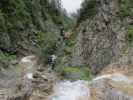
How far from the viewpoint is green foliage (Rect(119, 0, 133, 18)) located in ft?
74.7

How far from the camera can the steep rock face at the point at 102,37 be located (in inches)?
839

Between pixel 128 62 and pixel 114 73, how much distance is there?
1.34m

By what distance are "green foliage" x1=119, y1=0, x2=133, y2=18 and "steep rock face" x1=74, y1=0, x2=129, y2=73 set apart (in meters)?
0.34

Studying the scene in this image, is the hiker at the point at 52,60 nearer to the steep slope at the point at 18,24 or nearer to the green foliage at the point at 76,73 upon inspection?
the steep slope at the point at 18,24

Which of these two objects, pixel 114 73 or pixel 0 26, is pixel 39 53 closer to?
pixel 0 26

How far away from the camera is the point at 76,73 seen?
67.1 ft

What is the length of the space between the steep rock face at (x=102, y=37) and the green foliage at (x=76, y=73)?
30.0 inches

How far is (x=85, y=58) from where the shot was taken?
75.3ft

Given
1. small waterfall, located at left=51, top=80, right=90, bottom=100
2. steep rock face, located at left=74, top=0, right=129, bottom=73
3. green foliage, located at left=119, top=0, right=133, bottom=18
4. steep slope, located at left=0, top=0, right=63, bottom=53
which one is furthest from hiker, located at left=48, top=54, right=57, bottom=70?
small waterfall, located at left=51, top=80, right=90, bottom=100

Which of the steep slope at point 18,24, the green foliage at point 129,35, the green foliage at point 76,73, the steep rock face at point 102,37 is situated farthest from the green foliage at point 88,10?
the steep slope at point 18,24

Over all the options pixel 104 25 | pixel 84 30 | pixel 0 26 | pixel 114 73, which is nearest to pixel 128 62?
pixel 114 73

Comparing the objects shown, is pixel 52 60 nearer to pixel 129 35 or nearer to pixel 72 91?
pixel 129 35

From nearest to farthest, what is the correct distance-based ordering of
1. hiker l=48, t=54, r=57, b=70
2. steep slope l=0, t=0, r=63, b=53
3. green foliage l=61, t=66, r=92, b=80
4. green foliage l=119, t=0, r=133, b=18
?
green foliage l=61, t=66, r=92, b=80, green foliage l=119, t=0, r=133, b=18, hiker l=48, t=54, r=57, b=70, steep slope l=0, t=0, r=63, b=53

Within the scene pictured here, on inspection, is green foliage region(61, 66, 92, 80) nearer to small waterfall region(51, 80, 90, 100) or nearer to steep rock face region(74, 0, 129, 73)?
steep rock face region(74, 0, 129, 73)
